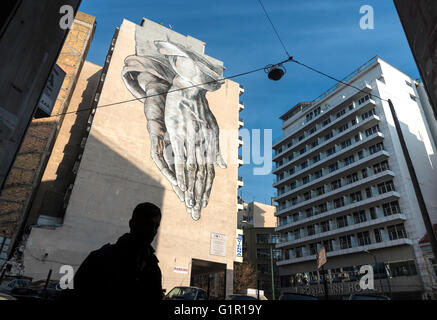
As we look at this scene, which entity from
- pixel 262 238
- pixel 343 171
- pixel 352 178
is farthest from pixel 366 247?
pixel 262 238

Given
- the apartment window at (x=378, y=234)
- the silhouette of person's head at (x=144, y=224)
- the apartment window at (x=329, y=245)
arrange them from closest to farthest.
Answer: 1. the silhouette of person's head at (x=144, y=224)
2. the apartment window at (x=378, y=234)
3. the apartment window at (x=329, y=245)

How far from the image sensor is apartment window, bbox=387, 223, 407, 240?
119 feet

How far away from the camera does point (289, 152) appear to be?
60312 millimetres

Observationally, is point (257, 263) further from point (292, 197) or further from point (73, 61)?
point (73, 61)

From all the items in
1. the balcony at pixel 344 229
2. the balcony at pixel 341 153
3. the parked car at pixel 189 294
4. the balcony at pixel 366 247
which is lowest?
the parked car at pixel 189 294

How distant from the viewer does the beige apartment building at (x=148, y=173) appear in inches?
1060

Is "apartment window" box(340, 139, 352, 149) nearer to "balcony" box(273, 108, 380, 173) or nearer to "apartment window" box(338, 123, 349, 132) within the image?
"balcony" box(273, 108, 380, 173)

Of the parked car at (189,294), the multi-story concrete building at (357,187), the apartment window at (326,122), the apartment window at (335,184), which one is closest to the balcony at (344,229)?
the multi-story concrete building at (357,187)

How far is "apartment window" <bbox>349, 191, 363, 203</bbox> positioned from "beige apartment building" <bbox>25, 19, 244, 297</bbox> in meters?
19.4

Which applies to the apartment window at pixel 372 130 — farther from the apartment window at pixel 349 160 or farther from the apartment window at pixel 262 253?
the apartment window at pixel 262 253

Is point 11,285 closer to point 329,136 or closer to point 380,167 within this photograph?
point 380,167

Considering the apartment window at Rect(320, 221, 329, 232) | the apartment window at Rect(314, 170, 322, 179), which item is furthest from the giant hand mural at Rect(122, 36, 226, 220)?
the apartment window at Rect(314, 170, 322, 179)

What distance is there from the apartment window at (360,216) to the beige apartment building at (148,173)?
63.2 ft
